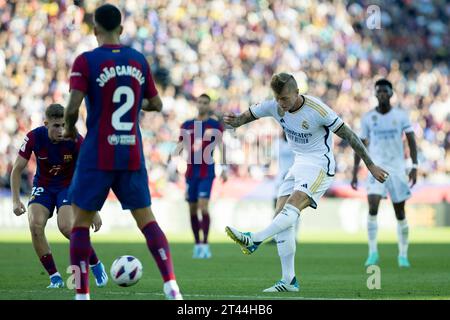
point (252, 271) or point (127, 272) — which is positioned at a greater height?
→ point (127, 272)

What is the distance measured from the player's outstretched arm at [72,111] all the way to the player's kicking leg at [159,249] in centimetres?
83

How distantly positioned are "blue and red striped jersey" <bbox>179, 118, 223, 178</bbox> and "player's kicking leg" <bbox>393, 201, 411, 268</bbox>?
13.4 ft

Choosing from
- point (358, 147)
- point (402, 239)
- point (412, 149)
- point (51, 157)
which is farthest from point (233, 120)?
point (402, 239)

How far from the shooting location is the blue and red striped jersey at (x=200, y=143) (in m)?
18.9

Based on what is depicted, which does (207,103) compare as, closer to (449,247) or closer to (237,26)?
(449,247)

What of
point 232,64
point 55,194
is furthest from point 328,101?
point 55,194

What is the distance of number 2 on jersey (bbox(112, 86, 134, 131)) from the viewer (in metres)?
8.34

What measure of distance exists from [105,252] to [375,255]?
5253 millimetres

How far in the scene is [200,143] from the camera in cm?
1906

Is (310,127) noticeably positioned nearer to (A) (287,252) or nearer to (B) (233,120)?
(B) (233,120)

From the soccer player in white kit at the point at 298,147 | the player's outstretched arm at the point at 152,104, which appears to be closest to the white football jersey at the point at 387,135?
the soccer player in white kit at the point at 298,147

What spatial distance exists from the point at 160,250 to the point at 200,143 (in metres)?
10.6

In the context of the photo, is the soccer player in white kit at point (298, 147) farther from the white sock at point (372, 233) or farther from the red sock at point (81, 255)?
the white sock at point (372, 233)

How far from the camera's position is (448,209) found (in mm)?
30203
